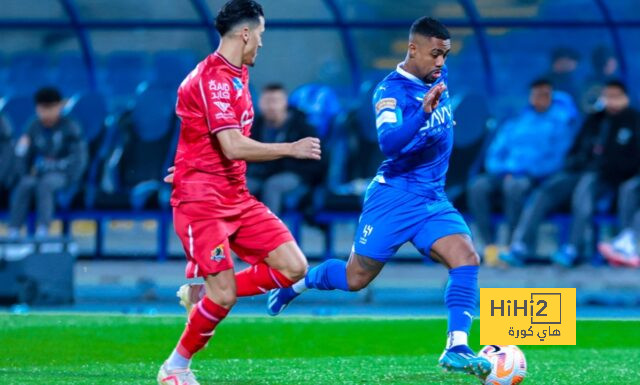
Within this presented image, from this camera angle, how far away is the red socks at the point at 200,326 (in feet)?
26.3

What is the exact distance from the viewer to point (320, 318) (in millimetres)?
12828

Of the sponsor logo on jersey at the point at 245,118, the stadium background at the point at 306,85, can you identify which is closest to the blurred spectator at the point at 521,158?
the stadium background at the point at 306,85

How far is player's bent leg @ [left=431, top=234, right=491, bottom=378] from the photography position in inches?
313

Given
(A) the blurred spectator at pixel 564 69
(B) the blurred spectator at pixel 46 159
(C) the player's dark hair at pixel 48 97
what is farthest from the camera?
(A) the blurred spectator at pixel 564 69

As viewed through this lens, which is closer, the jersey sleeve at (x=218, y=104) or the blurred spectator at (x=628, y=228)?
the jersey sleeve at (x=218, y=104)

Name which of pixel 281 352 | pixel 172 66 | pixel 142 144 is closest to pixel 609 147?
pixel 142 144

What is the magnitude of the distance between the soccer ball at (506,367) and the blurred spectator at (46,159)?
7.71 m

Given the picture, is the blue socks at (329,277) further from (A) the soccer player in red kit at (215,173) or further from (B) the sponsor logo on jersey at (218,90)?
(B) the sponsor logo on jersey at (218,90)

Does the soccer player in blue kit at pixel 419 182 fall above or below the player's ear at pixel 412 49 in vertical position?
below

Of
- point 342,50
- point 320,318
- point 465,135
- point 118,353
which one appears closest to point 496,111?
point 465,135

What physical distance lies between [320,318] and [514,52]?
486 cm

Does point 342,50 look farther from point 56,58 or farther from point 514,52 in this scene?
point 56,58

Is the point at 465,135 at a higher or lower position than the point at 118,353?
higher

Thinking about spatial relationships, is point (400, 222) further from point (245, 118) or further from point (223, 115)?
point (223, 115)
